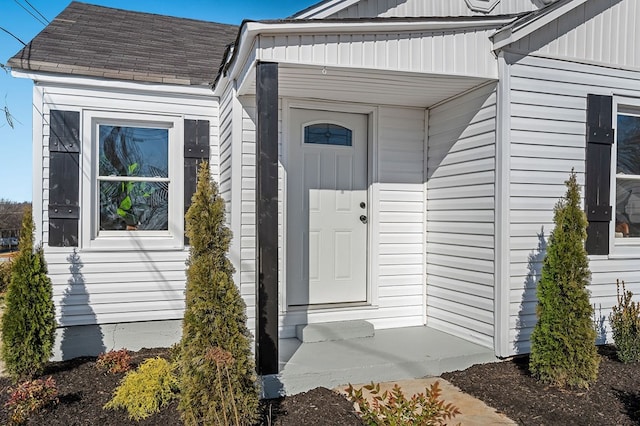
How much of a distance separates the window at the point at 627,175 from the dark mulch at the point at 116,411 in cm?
339

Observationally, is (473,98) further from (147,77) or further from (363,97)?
(147,77)

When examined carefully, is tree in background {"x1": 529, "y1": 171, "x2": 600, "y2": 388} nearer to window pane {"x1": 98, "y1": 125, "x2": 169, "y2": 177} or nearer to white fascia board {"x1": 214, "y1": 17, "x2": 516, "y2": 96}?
white fascia board {"x1": 214, "y1": 17, "x2": 516, "y2": 96}

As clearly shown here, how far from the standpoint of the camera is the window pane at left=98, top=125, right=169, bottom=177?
458cm

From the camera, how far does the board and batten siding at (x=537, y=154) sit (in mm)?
3932

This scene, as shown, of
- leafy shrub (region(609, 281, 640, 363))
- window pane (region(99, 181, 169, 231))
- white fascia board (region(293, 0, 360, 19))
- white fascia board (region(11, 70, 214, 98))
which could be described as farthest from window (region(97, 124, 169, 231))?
leafy shrub (region(609, 281, 640, 363))

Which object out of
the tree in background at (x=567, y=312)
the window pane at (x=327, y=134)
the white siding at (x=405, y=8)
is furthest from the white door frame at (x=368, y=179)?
the tree in background at (x=567, y=312)

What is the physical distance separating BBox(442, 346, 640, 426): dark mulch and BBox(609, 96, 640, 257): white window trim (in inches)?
43.3

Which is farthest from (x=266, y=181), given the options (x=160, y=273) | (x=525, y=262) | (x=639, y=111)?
(x=639, y=111)

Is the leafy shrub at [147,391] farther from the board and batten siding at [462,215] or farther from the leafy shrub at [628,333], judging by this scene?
the leafy shrub at [628,333]

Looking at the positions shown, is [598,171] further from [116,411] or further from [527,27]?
[116,411]

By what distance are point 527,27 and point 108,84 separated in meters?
3.87

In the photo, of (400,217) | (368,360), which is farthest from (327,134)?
(368,360)

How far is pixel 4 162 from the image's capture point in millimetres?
7547

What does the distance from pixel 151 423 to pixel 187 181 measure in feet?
8.25
